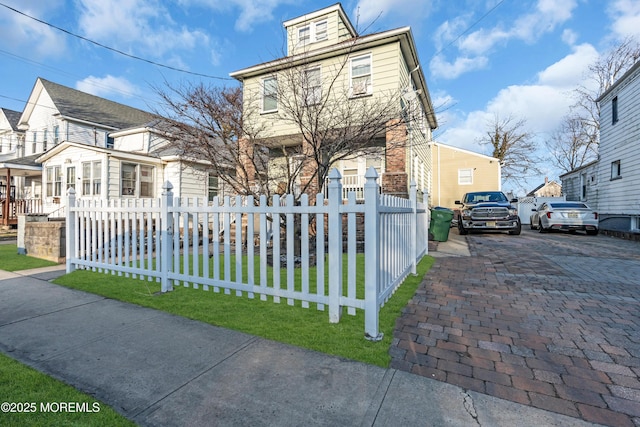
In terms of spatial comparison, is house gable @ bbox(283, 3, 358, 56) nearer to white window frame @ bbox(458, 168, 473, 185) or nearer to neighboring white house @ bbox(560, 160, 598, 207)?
white window frame @ bbox(458, 168, 473, 185)

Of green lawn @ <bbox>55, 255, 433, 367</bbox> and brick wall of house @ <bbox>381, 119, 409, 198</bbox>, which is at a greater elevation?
brick wall of house @ <bbox>381, 119, 409, 198</bbox>

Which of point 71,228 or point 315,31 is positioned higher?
point 315,31

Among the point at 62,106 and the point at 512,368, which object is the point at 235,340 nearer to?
the point at 512,368

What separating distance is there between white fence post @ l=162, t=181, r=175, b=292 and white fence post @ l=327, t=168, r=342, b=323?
248 cm

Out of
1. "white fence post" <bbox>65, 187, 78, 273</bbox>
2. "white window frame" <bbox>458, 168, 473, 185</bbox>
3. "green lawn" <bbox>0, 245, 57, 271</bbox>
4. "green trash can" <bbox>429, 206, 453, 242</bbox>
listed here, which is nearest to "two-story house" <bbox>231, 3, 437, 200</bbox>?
"green trash can" <bbox>429, 206, 453, 242</bbox>

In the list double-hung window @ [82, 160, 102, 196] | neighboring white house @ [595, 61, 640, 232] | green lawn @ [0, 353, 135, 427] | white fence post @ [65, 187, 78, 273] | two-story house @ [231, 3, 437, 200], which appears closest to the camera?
green lawn @ [0, 353, 135, 427]

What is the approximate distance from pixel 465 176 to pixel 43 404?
A: 2034cm

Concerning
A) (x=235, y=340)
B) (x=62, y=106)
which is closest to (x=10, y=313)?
(x=235, y=340)

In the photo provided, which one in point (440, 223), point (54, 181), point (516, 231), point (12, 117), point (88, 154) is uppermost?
point (12, 117)

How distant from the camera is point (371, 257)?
113 inches

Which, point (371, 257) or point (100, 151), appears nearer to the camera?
point (371, 257)

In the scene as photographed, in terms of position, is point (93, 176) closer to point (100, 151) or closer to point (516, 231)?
point (100, 151)

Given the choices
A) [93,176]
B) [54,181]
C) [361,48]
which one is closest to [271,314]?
[361,48]

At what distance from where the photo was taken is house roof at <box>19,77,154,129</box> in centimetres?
1706
